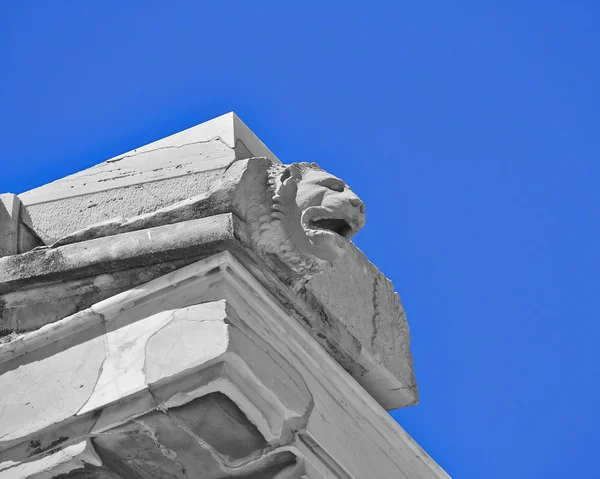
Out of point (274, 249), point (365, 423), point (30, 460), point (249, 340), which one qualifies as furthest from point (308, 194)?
point (30, 460)

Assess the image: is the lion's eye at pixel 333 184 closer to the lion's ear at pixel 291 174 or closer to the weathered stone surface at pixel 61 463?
the lion's ear at pixel 291 174

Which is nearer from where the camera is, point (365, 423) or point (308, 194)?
point (308, 194)

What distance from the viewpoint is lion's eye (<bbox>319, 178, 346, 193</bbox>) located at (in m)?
4.57

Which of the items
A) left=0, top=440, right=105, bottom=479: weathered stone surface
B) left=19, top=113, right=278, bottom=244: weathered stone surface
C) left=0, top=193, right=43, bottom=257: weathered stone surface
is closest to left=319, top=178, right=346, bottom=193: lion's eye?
left=19, top=113, right=278, bottom=244: weathered stone surface

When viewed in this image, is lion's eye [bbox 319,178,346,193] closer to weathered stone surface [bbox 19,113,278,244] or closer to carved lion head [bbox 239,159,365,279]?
carved lion head [bbox 239,159,365,279]

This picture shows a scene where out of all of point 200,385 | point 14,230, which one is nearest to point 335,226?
point 200,385

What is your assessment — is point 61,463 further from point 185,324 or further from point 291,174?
point 291,174

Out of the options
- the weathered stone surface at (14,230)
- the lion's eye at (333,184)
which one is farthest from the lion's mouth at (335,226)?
the weathered stone surface at (14,230)

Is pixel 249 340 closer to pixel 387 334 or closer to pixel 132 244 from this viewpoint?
pixel 132 244

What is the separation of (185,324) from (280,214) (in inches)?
20.0

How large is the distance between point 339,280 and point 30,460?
135 cm

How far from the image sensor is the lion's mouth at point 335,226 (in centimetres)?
450

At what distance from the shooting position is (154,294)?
4336 millimetres

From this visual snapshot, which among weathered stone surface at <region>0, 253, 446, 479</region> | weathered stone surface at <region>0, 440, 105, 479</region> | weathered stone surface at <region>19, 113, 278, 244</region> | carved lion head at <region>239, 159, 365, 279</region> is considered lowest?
weathered stone surface at <region>0, 440, 105, 479</region>
